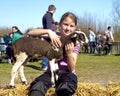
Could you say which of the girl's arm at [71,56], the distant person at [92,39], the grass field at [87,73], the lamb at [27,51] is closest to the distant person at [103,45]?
the distant person at [92,39]

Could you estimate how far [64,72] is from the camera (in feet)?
18.0

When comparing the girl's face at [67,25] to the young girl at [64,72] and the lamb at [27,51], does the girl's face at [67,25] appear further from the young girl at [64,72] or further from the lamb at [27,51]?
the lamb at [27,51]

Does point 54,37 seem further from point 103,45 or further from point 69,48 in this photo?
point 103,45

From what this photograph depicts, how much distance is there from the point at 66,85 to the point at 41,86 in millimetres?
400

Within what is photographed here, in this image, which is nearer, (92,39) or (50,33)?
(50,33)

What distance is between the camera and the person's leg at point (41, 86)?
16.3 feet

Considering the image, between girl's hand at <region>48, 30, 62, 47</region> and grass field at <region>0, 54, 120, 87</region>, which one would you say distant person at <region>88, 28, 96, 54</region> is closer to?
grass field at <region>0, 54, 120, 87</region>

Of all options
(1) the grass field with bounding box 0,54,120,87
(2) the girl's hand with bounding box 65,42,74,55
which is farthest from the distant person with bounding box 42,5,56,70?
(2) the girl's hand with bounding box 65,42,74,55

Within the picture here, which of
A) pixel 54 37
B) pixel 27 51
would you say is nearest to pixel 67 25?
pixel 54 37

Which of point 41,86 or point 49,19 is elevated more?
point 49,19

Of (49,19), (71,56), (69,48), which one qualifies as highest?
(49,19)

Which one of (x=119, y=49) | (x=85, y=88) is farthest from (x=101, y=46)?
(x=85, y=88)

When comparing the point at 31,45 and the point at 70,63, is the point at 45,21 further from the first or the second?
the point at 70,63

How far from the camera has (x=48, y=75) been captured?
5.57m
